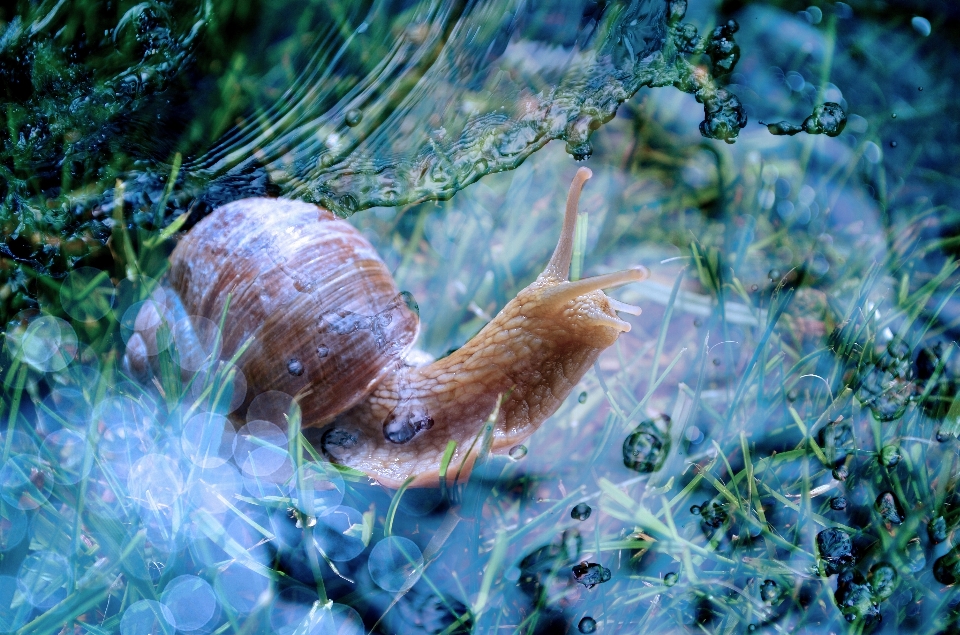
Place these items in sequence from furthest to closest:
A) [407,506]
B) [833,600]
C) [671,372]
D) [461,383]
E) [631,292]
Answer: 1. [631,292]
2. [671,372]
3. [461,383]
4. [407,506]
5. [833,600]

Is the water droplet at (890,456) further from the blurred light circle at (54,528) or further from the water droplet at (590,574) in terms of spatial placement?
the blurred light circle at (54,528)

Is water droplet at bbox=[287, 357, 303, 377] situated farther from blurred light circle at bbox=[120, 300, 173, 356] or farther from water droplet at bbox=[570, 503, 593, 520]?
water droplet at bbox=[570, 503, 593, 520]

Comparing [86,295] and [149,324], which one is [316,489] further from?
[86,295]

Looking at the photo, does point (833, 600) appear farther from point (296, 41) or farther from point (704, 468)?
point (296, 41)

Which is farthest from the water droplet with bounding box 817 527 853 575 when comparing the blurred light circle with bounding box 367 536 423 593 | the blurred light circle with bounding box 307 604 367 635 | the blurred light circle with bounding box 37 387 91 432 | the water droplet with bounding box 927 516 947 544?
the blurred light circle with bounding box 37 387 91 432

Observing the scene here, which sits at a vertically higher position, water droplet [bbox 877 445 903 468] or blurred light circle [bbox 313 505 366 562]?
blurred light circle [bbox 313 505 366 562]

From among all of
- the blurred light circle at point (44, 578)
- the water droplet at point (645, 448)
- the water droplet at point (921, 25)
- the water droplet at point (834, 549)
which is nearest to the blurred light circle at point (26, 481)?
the blurred light circle at point (44, 578)

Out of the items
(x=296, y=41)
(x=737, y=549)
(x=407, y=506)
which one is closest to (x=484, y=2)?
(x=296, y=41)

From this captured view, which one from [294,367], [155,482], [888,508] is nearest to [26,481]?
[155,482]
